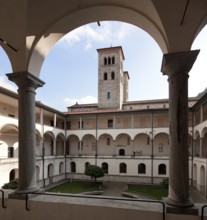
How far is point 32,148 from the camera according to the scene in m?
4.32

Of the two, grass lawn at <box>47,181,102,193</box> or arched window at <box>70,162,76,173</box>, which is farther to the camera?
arched window at <box>70,162,76,173</box>

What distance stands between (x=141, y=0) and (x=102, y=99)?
3356 centimetres

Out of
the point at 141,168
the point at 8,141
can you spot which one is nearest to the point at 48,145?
the point at 8,141

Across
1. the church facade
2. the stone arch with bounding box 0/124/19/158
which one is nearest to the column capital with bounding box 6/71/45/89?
the stone arch with bounding box 0/124/19/158

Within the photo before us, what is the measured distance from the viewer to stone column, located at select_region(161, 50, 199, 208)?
3.25 m

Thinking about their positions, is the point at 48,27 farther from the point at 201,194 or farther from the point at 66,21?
the point at 201,194

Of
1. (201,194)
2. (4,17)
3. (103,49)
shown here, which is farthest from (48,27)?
(103,49)

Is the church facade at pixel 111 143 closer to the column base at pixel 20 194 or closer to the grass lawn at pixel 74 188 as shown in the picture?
the grass lawn at pixel 74 188

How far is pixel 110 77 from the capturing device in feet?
123

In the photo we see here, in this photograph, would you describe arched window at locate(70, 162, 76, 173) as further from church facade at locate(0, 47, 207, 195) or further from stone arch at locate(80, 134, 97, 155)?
stone arch at locate(80, 134, 97, 155)

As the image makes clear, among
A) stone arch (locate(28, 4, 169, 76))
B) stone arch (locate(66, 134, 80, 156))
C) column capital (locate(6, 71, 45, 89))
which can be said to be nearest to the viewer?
stone arch (locate(28, 4, 169, 76))

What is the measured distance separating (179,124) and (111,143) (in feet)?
93.5

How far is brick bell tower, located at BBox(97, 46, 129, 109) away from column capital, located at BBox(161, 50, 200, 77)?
32.7 m

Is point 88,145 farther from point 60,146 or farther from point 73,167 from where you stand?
point 60,146
